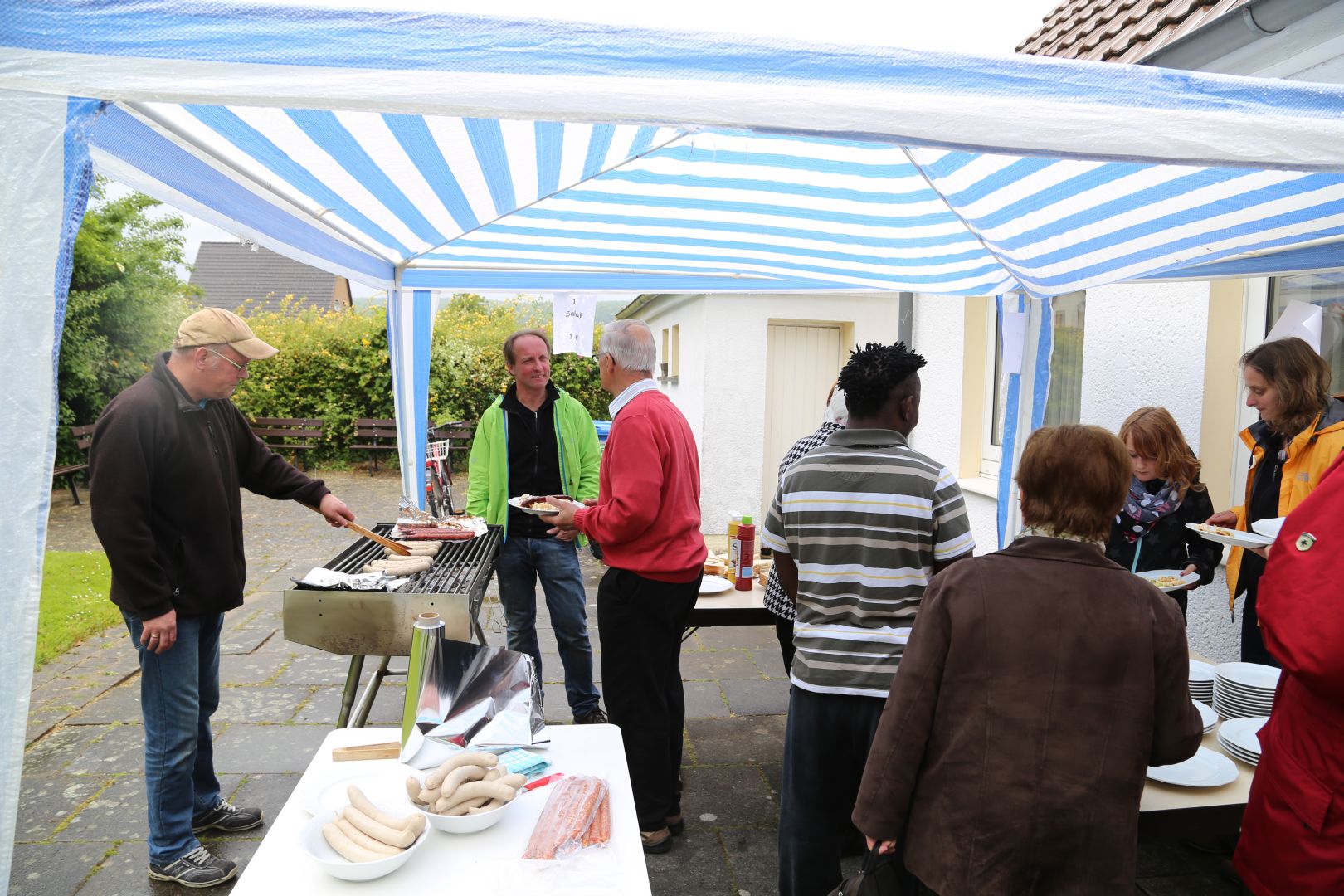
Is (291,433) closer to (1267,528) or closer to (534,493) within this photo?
(534,493)

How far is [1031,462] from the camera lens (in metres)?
1.81

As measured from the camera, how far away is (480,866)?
160 cm

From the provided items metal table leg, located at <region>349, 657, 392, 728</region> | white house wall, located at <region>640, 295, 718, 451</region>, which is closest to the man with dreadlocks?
metal table leg, located at <region>349, 657, 392, 728</region>

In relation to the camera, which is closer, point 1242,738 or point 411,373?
point 1242,738

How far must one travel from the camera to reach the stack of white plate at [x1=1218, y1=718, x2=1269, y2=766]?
7.47 feet

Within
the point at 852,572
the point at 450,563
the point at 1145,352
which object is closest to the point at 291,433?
the point at 450,563

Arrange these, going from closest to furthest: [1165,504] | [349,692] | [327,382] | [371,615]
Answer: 1. [371,615]
2. [349,692]
3. [1165,504]
4. [327,382]

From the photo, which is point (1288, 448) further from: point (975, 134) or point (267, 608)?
point (267, 608)

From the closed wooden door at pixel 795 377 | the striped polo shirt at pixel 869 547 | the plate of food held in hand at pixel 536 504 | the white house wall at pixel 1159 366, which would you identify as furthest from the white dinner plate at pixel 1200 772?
the closed wooden door at pixel 795 377

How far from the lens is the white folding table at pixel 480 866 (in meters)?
1.54

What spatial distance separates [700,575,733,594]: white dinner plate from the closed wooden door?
6.17 meters

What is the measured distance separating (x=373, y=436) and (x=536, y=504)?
12945mm

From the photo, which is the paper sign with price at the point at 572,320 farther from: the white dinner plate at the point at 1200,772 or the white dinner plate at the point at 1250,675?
the white dinner plate at the point at 1200,772

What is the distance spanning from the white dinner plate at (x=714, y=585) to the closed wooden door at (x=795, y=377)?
6172 millimetres
